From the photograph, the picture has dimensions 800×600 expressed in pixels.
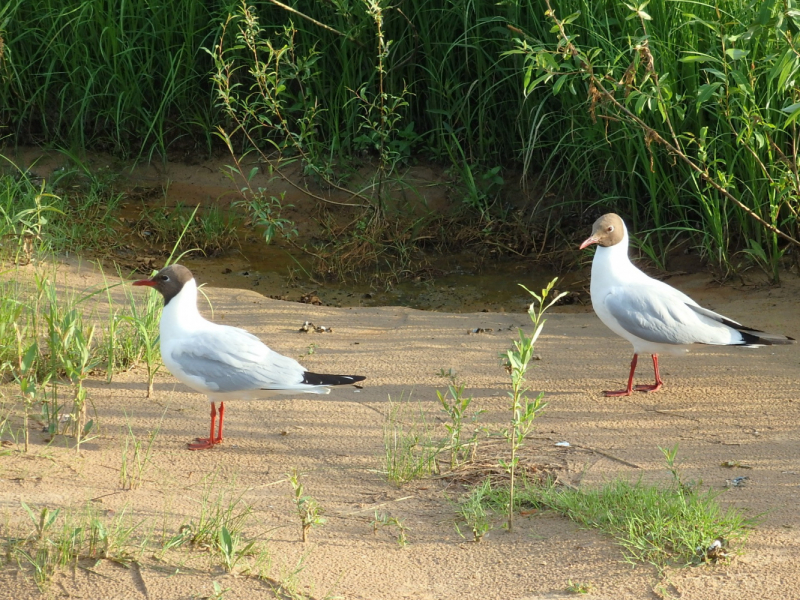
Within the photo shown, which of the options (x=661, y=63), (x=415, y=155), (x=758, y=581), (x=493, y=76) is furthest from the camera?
(x=415, y=155)

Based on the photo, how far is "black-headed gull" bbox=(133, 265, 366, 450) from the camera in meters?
4.00

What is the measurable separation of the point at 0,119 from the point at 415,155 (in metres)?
3.70

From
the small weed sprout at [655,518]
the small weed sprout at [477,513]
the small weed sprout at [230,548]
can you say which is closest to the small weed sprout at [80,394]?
the small weed sprout at [230,548]

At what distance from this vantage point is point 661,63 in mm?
5957

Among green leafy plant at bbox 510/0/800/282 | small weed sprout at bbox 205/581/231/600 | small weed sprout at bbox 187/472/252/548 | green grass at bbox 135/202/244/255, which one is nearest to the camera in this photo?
small weed sprout at bbox 205/581/231/600

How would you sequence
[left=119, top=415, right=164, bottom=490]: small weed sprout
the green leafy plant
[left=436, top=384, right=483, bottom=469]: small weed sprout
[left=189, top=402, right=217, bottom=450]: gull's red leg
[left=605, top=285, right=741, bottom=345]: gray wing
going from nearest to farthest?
[left=119, top=415, right=164, bottom=490]: small weed sprout
[left=436, top=384, right=483, bottom=469]: small weed sprout
[left=189, top=402, right=217, bottom=450]: gull's red leg
[left=605, top=285, right=741, bottom=345]: gray wing
the green leafy plant

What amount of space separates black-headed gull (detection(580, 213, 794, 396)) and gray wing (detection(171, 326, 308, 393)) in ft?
5.47

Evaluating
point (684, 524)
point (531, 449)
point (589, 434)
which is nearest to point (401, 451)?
point (531, 449)

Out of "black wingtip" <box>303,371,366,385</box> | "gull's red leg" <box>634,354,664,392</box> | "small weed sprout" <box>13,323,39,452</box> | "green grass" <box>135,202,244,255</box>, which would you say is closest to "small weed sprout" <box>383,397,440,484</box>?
"black wingtip" <box>303,371,366,385</box>

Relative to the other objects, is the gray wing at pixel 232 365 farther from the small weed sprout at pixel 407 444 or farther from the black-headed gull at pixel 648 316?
the black-headed gull at pixel 648 316

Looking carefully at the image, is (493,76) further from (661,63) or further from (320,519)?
(320,519)

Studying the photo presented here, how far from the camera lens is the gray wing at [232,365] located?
3996 millimetres

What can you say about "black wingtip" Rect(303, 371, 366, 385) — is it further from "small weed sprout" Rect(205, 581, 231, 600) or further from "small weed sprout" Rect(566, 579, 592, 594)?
"small weed sprout" Rect(566, 579, 592, 594)

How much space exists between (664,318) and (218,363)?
2213mm
